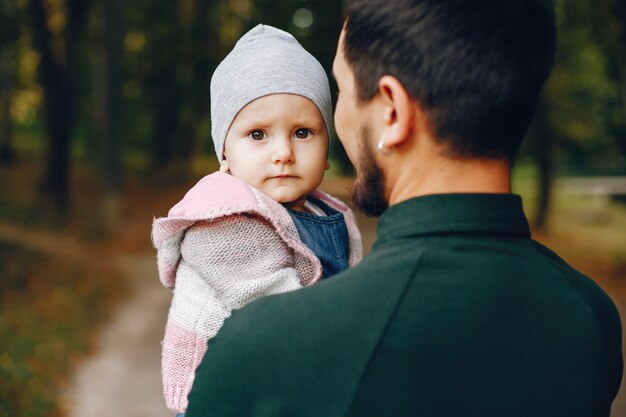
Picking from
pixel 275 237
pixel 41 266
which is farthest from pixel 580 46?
pixel 275 237

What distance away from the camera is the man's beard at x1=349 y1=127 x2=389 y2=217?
1.47 m

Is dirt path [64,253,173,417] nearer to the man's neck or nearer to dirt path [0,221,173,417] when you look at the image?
dirt path [0,221,173,417]

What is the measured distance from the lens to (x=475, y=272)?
1.30 metres

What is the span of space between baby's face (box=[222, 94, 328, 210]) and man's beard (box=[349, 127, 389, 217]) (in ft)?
1.41

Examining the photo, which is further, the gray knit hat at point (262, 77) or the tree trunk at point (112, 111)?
the tree trunk at point (112, 111)

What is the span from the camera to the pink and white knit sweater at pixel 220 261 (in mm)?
1797

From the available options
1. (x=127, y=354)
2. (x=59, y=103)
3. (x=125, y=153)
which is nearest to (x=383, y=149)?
(x=127, y=354)

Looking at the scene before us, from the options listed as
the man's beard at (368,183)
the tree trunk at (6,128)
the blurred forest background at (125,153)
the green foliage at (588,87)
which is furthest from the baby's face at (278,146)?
the tree trunk at (6,128)

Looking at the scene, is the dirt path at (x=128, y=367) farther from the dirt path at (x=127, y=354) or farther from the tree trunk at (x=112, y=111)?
the tree trunk at (x=112, y=111)

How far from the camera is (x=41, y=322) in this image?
30.6 ft

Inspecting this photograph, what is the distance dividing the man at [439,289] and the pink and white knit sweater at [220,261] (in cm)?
44

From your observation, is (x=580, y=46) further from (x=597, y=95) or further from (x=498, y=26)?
(x=498, y=26)

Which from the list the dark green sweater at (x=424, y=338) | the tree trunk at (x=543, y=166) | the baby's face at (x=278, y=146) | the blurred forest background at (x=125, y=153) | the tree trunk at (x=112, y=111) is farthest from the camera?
the tree trunk at (x=543, y=166)

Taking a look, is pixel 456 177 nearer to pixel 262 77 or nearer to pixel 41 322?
pixel 262 77
